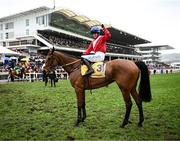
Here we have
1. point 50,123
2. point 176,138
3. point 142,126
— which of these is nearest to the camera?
point 176,138

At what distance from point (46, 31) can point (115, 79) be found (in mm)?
40119

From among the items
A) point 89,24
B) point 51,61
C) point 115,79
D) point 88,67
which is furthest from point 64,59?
point 89,24

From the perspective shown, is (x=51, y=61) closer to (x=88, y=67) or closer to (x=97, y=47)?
(x=88, y=67)

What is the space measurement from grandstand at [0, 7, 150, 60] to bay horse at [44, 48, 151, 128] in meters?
33.3

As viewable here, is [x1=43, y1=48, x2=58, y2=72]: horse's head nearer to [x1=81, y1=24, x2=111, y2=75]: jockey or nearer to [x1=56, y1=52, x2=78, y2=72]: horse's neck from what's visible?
[x1=56, y1=52, x2=78, y2=72]: horse's neck

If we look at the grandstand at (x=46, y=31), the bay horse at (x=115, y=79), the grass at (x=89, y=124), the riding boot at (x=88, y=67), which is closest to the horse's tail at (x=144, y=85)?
the bay horse at (x=115, y=79)

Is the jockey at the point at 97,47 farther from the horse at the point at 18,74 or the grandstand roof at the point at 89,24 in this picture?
the grandstand roof at the point at 89,24

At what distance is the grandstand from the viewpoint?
1730 inches

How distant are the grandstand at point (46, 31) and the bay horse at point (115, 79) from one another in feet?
109

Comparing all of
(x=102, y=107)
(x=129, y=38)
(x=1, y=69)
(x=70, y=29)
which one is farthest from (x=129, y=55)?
(x=102, y=107)

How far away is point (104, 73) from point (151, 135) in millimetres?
1953

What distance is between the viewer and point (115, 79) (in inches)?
266

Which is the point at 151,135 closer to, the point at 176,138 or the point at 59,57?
the point at 176,138

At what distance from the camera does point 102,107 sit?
9.17 meters
